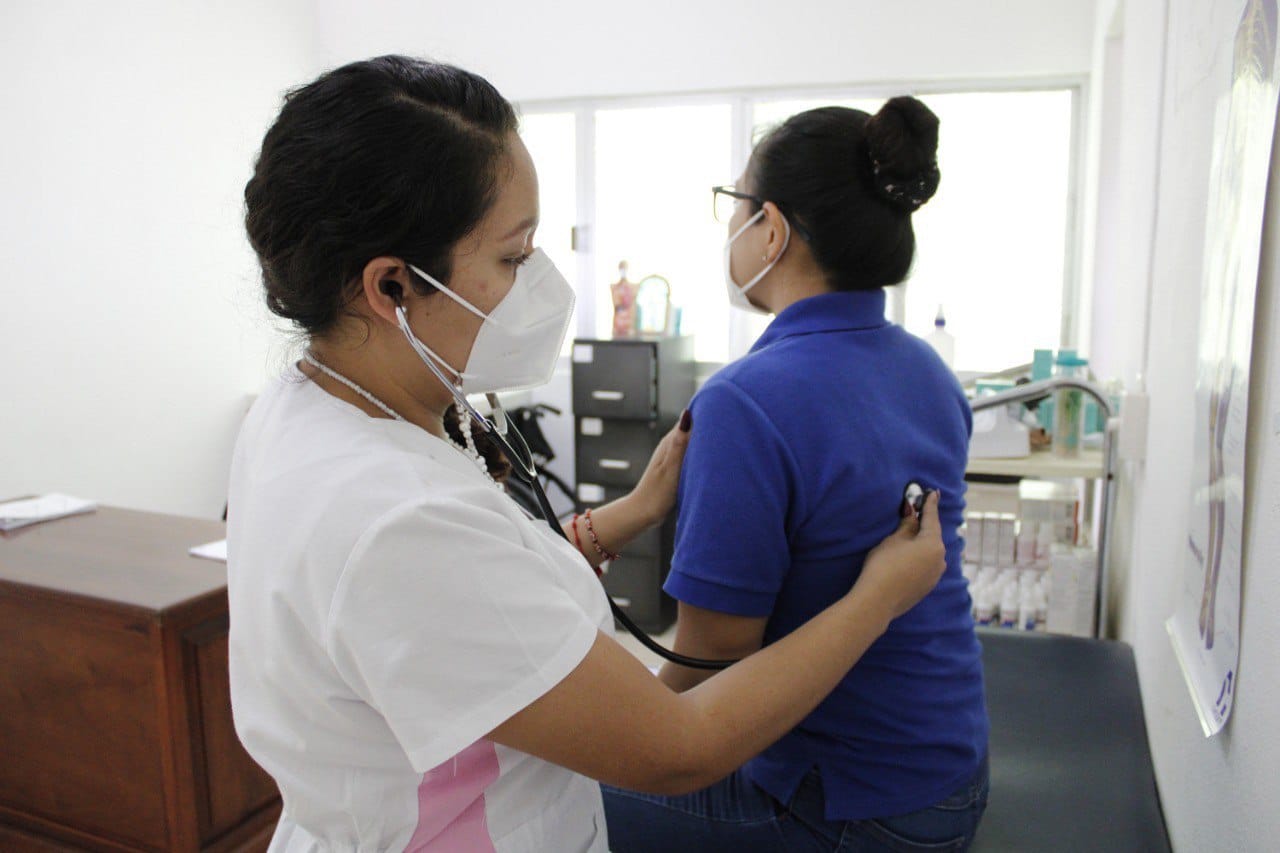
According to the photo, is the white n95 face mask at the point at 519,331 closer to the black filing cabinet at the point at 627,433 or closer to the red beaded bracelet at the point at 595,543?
the red beaded bracelet at the point at 595,543

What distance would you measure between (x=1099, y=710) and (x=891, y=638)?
75cm

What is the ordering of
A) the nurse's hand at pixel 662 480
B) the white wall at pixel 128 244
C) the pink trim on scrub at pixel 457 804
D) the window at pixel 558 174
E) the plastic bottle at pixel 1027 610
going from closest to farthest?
the pink trim on scrub at pixel 457 804 → the nurse's hand at pixel 662 480 → the plastic bottle at pixel 1027 610 → the white wall at pixel 128 244 → the window at pixel 558 174

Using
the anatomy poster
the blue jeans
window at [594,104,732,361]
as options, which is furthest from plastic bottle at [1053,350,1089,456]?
window at [594,104,732,361]

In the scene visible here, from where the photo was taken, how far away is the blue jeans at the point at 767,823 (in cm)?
102

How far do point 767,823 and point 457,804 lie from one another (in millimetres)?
419

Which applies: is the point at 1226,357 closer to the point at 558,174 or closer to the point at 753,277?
the point at 753,277

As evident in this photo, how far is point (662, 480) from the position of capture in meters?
1.17

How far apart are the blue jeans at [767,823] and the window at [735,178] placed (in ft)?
9.64

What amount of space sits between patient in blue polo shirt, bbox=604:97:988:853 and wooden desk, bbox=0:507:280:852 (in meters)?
0.96

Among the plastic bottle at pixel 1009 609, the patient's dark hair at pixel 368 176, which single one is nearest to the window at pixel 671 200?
the plastic bottle at pixel 1009 609

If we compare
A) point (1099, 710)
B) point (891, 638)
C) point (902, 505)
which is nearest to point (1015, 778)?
point (1099, 710)

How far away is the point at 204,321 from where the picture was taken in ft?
12.4

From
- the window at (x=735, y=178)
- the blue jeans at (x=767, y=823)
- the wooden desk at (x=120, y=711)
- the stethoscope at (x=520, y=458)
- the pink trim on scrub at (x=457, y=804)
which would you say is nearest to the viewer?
the pink trim on scrub at (x=457, y=804)

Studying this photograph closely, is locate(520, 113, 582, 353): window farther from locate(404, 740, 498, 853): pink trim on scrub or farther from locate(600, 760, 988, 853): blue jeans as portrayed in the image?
locate(404, 740, 498, 853): pink trim on scrub
